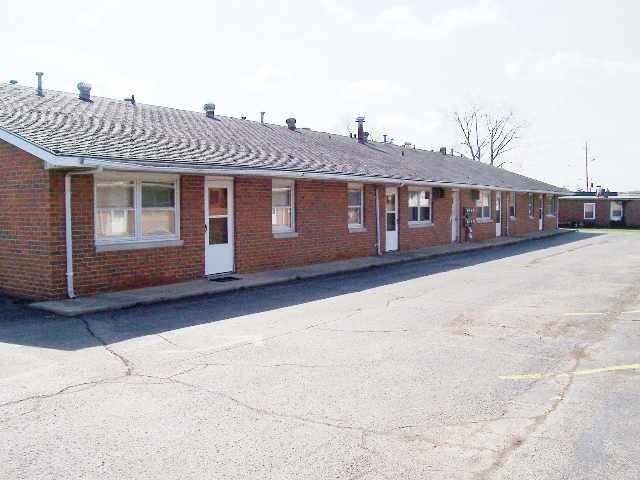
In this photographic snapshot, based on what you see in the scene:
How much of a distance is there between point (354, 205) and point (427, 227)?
16.9 feet

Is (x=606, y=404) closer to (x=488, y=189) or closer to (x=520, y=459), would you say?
(x=520, y=459)

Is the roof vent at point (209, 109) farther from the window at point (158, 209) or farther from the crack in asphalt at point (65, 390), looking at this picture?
the crack in asphalt at point (65, 390)

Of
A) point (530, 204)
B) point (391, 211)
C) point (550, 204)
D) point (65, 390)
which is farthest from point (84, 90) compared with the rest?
point (550, 204)

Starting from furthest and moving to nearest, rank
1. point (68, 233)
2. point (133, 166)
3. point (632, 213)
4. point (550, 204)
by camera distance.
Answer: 1. point (632, 213)
2. point (550, 204)
3. point (133, 166)
4. point (68, 233)

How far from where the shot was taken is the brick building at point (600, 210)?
155 ft

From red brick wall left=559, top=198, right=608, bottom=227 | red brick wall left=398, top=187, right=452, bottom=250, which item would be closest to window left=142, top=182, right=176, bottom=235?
red brick wall left=398, top=187, right=452, bottom=250

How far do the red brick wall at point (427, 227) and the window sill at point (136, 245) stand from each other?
10735mm

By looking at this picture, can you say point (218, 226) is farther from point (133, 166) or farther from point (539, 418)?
point (539, 418)

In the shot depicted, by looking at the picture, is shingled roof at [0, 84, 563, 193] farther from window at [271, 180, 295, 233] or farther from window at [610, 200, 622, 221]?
window at [610, 200, 622, 221]

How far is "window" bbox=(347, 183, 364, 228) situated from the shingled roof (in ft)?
2.14

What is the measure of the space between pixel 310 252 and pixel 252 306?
659 cm

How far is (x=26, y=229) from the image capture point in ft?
39.0

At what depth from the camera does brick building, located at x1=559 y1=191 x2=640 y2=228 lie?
4709 cm

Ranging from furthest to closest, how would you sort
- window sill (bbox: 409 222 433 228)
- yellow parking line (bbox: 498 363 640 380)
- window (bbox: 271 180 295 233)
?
window sill (bbox: 409 222 433 228) → window (bbox: 271 180 295 233) → yellow parking line (bbox: 498 363 640 380)
